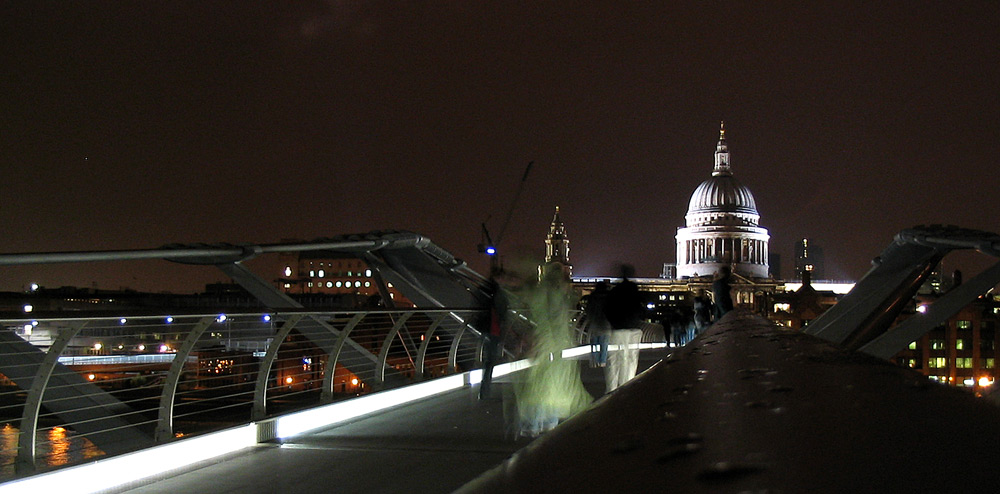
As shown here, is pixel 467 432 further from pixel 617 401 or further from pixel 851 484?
pixel 851 484

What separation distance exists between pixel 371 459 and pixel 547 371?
2084 mm

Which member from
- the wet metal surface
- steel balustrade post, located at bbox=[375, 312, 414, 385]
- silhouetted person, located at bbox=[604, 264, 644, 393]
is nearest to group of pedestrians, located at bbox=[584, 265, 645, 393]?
silhouetted person, located at bbox=[604, 264, 644, 393]

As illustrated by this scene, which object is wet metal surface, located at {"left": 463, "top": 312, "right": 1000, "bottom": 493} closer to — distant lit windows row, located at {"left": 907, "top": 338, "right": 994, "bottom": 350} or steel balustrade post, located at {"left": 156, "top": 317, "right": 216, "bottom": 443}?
steel balustrade post, located at {"left": 156, "top": 317, "right": 216, "bottom": 443}

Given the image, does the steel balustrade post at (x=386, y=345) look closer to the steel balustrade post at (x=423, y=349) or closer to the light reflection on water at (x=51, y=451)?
the steel balustrade post at (x=423, y=349)

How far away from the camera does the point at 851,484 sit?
807 millimetres

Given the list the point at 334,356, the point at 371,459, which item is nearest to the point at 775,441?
the point at 371,459

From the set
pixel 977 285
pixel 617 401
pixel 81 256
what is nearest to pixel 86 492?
pixel 617 401

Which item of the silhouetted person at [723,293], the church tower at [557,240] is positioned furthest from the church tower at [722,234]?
the silhouetted person at [723,293]

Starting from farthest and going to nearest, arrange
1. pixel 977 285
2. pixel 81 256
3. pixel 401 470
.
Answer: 1. pixel 977 285
2. pixel 81 256
3. pixel 401 470

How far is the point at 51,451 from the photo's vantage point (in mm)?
9938

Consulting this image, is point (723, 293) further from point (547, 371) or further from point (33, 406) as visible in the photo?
point (33, 406)

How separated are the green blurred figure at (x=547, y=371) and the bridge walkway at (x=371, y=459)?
0.32 m

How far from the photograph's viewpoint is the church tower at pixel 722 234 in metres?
156

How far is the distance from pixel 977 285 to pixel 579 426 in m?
30.6
